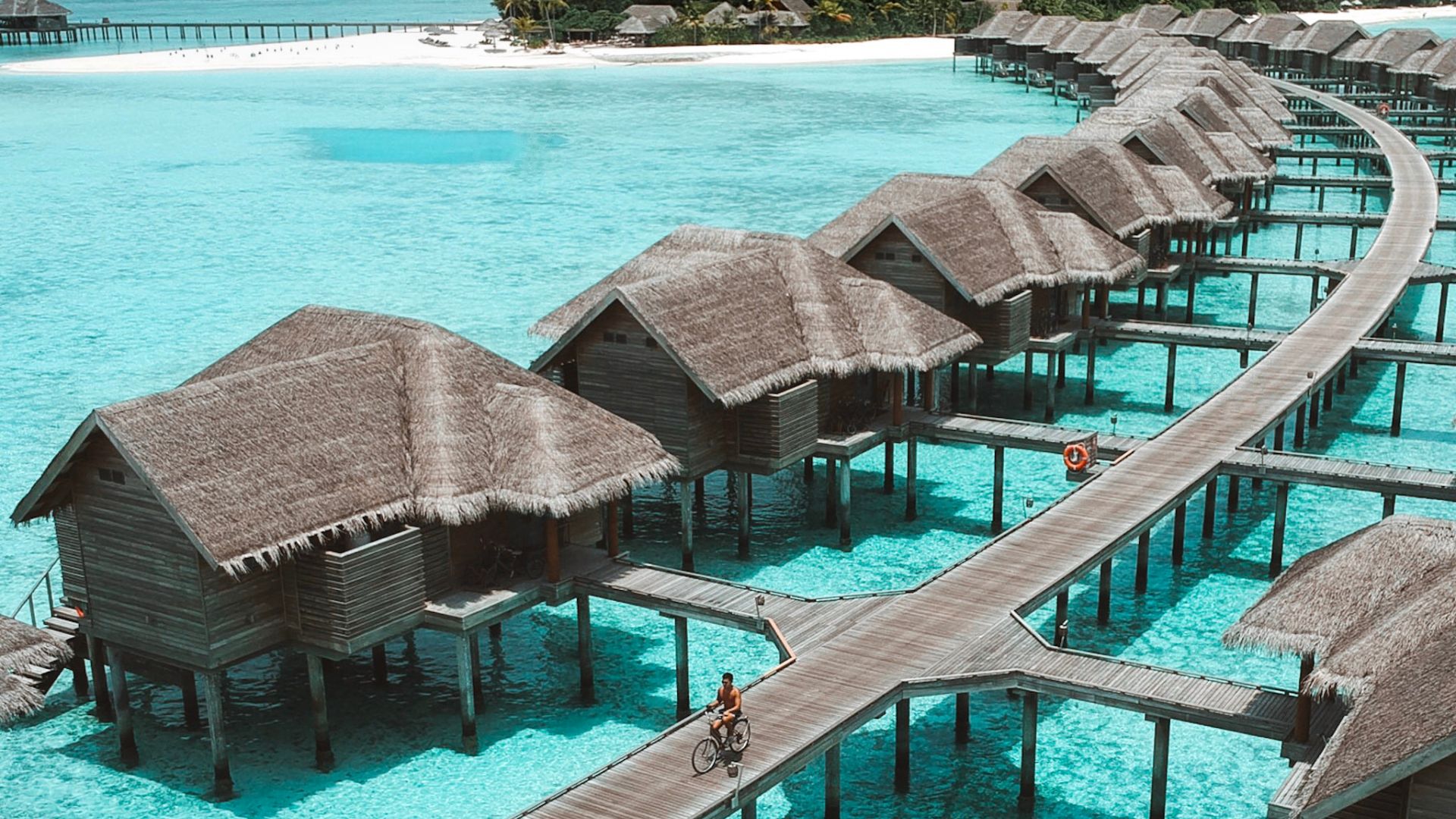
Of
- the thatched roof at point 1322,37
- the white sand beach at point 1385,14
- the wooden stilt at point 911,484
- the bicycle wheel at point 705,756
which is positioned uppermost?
the white sand beach at point 1385,14

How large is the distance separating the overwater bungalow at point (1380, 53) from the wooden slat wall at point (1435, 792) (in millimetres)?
72645

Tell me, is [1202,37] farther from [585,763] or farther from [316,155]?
[585,763]

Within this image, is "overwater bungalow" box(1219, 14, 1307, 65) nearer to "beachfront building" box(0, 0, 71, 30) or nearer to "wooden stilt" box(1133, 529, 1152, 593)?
"wooden stilt" box(1133, 529, 1152, 593)

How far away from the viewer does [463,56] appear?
128250 mm

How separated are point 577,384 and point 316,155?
57.7m

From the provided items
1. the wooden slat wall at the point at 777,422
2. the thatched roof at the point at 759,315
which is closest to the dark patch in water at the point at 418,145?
the thatched roof at the point at 759,315

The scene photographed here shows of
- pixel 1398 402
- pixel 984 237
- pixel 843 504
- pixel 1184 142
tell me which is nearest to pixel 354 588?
pixel 843 504

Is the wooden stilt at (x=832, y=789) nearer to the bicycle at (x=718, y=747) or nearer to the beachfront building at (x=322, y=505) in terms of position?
the bicycle at (x=718, y=747)

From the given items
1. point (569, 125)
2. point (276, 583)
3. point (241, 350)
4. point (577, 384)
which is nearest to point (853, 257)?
point (577, 384)

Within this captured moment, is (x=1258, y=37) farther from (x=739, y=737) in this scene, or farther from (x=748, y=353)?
(x=739, y=737)

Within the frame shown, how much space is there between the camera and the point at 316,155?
8031cm

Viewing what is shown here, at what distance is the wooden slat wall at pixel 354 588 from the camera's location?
19.7 metres

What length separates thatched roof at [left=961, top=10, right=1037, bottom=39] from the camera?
106m

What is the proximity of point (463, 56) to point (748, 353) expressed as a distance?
10817 cm
